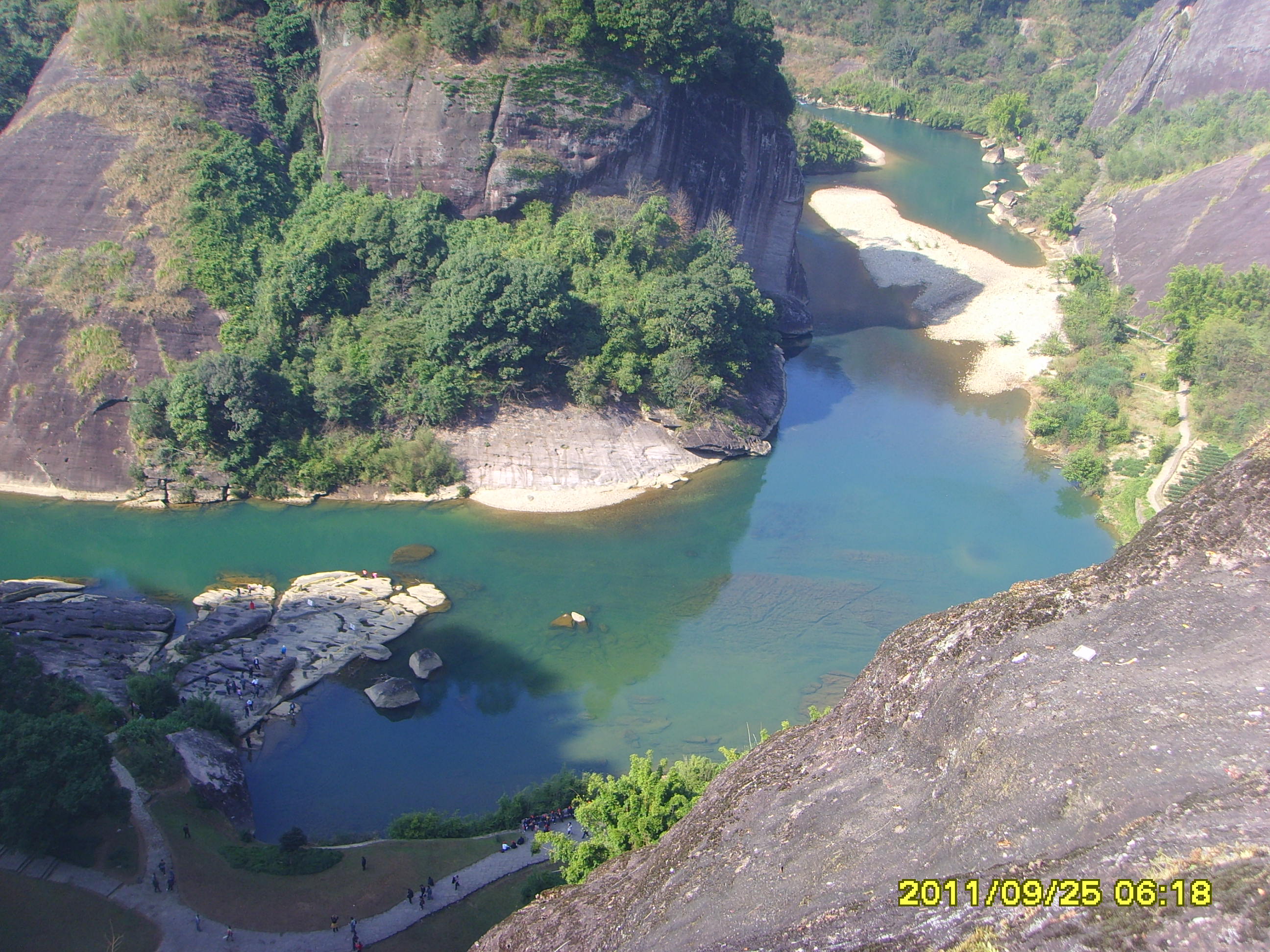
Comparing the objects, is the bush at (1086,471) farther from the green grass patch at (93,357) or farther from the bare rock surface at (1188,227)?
the green grass patch at (93,357)

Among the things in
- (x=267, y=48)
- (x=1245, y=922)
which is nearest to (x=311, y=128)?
(x=267, y=48)

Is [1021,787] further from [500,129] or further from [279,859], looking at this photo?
[500,129]

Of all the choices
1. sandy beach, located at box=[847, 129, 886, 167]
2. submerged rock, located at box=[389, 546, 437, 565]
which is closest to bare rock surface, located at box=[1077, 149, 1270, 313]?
sandy beach, located at box=[847, 129, 886, 167]

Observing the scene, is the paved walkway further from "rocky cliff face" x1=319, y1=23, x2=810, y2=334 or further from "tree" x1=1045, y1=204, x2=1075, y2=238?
"tree" x1=1045, y1=204, x2=1075, y2=238

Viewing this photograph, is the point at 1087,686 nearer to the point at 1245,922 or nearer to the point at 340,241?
the point at 1245,922

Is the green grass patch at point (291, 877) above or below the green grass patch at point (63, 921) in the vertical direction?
below
